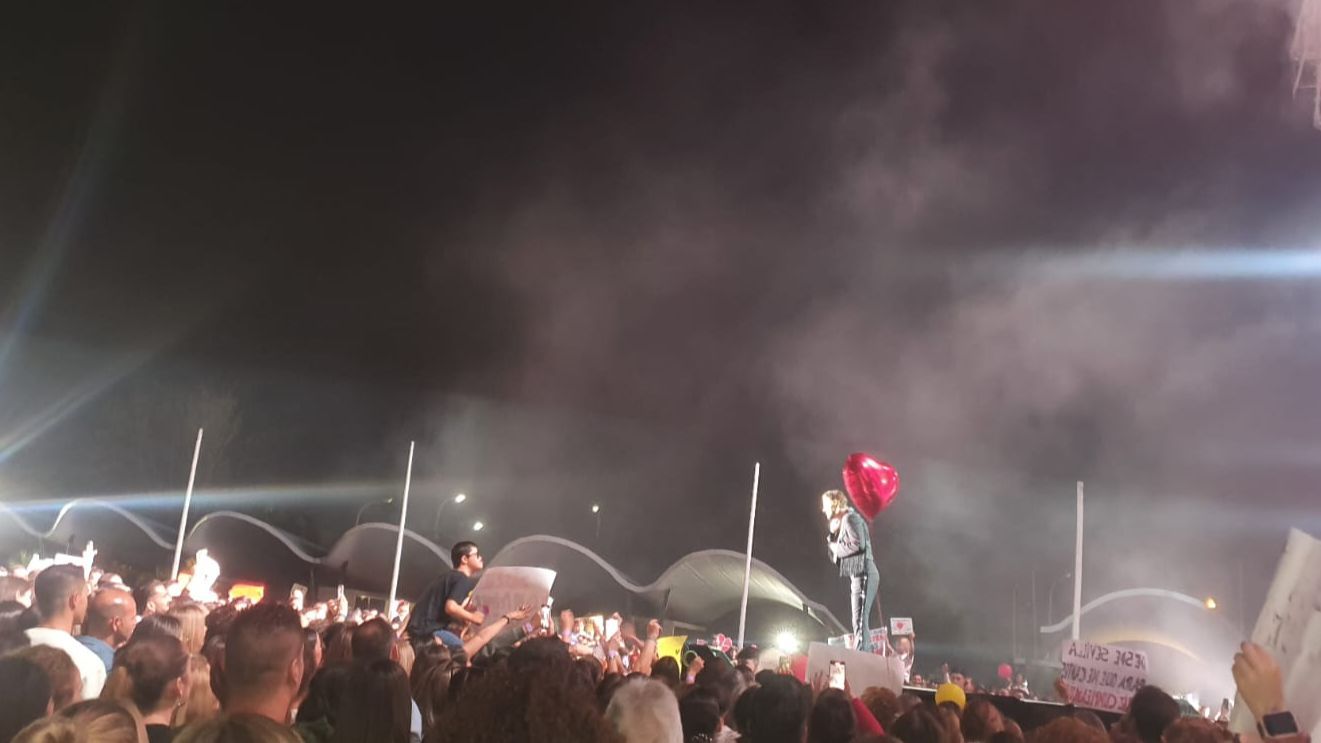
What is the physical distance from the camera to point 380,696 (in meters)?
3.40

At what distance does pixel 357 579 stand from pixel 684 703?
26966 mm

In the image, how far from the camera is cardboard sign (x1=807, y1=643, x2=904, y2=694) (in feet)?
21.9

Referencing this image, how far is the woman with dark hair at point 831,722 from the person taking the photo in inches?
152

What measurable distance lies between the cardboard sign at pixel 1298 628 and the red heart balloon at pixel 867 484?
788 centimetres

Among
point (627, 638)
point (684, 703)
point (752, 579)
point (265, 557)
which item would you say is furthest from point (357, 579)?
point (684, 703)

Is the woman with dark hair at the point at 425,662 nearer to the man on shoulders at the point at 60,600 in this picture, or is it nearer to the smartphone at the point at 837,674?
the man on shoulders at the point at 60,600

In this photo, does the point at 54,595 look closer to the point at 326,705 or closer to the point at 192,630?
the point at 192,630

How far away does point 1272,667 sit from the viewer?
3352 mm

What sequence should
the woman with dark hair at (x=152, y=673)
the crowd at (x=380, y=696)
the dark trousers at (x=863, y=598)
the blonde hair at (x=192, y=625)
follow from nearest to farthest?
the crowd at (x=380, y=696)
the woman with dark hair at (x=152, y=673)
the blonde hair at (x=192, y=625)
the dark trousers at (x=863, y=598)

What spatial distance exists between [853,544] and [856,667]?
3.95 metres

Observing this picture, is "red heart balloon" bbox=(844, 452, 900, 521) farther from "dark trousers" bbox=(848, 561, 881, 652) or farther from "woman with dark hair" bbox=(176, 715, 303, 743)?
"woman with dark hair" bbox=(176, 715, 303, 743)

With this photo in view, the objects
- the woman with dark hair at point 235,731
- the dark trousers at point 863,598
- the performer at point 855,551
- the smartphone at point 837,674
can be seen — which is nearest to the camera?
the woman with dark hair at point 235,731

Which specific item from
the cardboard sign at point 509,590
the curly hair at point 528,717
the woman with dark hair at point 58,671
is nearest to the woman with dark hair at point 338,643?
the cardboard sign at point 509,590

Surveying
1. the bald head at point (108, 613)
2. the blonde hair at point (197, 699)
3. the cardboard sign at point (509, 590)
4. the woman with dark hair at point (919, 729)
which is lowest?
the blonde hair at point (197, 699)
